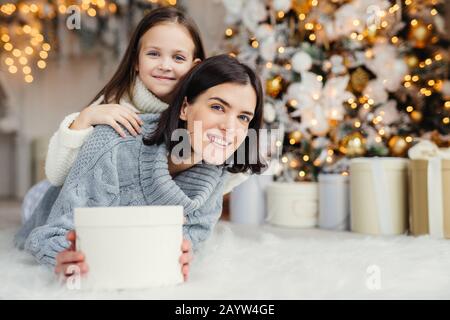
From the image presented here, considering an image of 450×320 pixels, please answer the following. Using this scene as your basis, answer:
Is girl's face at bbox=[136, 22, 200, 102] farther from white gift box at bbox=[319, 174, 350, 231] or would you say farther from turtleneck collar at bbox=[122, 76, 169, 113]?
white gift box at bbox=[319, 174, 350, 231]

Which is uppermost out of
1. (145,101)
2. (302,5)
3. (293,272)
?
(302,5)

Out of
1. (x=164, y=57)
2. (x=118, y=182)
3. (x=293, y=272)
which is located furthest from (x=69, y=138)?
(x=293, y=272)

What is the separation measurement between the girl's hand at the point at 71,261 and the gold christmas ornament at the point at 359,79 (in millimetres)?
1410

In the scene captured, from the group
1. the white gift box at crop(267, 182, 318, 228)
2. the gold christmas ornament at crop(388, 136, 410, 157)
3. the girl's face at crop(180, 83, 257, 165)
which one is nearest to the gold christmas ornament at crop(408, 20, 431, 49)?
the gold christmas ornament at crop(388, 136, 410, 157)

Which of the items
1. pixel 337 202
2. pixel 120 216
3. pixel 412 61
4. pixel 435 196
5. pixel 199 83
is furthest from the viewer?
pixel 412 61

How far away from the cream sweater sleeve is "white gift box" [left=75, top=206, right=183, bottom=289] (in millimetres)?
323

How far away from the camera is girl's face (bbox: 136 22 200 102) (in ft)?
3.58

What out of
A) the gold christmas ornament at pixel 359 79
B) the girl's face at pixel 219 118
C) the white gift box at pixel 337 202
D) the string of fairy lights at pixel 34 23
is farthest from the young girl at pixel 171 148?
the string of fairy lights at pixel 34 23

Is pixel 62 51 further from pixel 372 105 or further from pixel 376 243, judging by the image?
pixel 376 243

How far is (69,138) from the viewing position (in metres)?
0.99

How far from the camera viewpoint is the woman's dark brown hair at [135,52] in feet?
3.75

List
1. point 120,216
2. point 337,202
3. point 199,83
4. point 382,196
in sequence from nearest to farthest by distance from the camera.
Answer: point 120,216
point 199,83
point 382,196
point 337,202

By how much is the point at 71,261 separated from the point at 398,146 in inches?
53.7

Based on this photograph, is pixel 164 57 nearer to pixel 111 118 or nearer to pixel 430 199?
pixel 111 118
